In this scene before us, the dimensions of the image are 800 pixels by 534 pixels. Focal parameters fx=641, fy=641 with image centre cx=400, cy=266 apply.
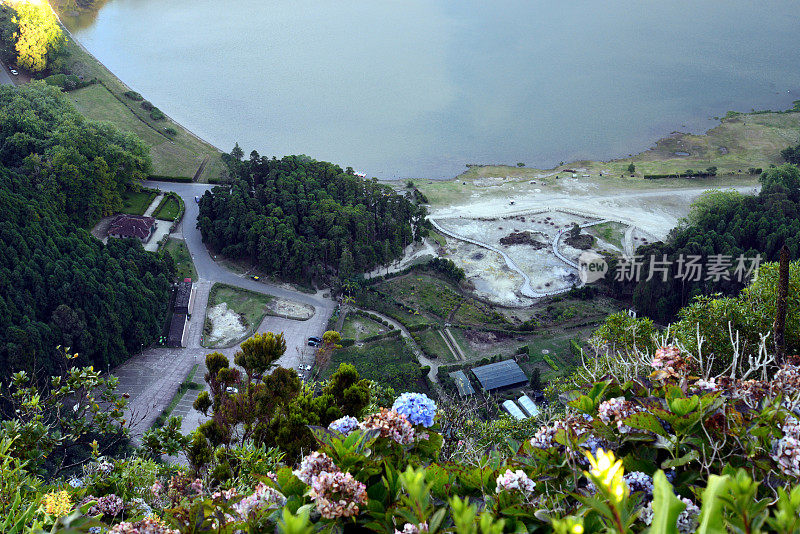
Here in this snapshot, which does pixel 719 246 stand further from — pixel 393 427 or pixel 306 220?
pixel 393 427

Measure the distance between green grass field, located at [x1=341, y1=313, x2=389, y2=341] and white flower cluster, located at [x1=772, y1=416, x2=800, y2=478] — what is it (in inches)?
651

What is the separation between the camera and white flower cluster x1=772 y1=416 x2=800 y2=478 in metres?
3.41

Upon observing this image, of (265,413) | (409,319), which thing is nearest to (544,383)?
(409,319)

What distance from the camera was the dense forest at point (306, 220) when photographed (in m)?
22.3

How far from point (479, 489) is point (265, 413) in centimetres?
427

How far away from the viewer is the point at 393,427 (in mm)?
4059

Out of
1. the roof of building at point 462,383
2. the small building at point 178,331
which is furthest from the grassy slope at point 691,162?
the small building at point 178,331

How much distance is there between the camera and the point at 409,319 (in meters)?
20.8

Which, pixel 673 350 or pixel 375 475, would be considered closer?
pixel 375 475

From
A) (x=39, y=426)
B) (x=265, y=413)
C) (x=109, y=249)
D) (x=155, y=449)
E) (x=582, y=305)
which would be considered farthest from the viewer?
(x=582, y=305)

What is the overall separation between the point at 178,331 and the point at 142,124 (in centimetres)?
1718

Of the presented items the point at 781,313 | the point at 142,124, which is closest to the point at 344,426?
the point at 781,313

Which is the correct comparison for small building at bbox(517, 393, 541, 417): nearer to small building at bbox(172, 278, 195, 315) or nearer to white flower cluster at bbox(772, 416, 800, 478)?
small building at bbox(172, 278, 195, 315)

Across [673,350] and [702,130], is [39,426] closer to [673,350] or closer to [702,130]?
[673,350]
